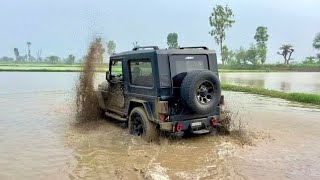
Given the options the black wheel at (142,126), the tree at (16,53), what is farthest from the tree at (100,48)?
the tree at (16,53)

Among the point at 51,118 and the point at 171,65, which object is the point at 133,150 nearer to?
the point at 171,65

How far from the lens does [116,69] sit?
1080 cm

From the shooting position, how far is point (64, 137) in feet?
33.3

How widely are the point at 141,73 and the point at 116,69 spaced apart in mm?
1664

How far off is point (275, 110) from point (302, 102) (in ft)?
13.1

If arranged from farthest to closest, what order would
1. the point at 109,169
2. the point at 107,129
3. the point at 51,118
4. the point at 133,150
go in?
the point at 51,118 → the point at 107,129 → the point at 133,150 → the point at 109,169

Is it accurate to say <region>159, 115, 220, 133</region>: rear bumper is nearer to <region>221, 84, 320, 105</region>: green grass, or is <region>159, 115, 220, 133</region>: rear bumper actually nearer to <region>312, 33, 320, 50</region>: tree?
<region>221, 84, 320, 105</region>: green grass

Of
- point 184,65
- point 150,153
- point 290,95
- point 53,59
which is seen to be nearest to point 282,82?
point 290,95

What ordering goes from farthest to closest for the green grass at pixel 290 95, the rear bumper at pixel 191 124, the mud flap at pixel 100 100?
the green grass at pixel 290 95 < the mud flap at pixel 100 100 < the rear bumper at pixel 191 124

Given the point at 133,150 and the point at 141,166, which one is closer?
the point at 141,166

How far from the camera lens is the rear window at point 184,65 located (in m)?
8.74

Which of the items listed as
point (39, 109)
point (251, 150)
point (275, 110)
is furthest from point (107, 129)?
point (275, 110)

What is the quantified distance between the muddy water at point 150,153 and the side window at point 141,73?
1.42m

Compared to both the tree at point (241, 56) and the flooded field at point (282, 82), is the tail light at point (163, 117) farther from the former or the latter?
the tree at point (241, 56)
